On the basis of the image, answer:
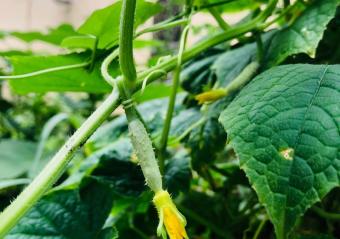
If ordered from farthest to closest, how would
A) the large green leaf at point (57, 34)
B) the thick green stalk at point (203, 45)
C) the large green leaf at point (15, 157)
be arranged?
the large green leaf at point (15, 157) < the large green leaf at point (57, 34) < the thick green stalk at point (203, 45)

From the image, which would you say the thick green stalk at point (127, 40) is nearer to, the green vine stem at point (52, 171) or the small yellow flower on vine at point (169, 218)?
the green vine stem at point (52, 171)

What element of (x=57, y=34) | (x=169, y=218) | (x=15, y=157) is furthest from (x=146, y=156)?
(x=15, y=157)

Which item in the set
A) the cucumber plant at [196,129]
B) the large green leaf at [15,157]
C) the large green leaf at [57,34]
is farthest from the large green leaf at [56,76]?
the large green leaf at [15,157]

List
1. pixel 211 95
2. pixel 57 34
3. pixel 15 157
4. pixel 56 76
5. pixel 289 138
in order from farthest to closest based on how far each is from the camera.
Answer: pixel 15 157, pixel 57 34, pixel 56 76, pixel 211 95, pixel 289 138

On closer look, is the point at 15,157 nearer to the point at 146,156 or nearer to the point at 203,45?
the point at 203,45

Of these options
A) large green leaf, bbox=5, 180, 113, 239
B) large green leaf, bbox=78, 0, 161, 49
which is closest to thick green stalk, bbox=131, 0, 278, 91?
large green leaf, bbox=78, 0, 161, 49

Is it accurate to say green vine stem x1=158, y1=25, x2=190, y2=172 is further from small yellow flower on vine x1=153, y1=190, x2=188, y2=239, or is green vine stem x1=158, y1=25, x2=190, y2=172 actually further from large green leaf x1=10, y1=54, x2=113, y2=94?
small yellow flower on vine x1=153, y1=190, x2=188, y2=239

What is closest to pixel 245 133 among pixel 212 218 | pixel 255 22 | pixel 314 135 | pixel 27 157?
pixel 314 135

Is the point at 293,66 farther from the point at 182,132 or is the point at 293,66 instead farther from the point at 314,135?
the point at 182,132
